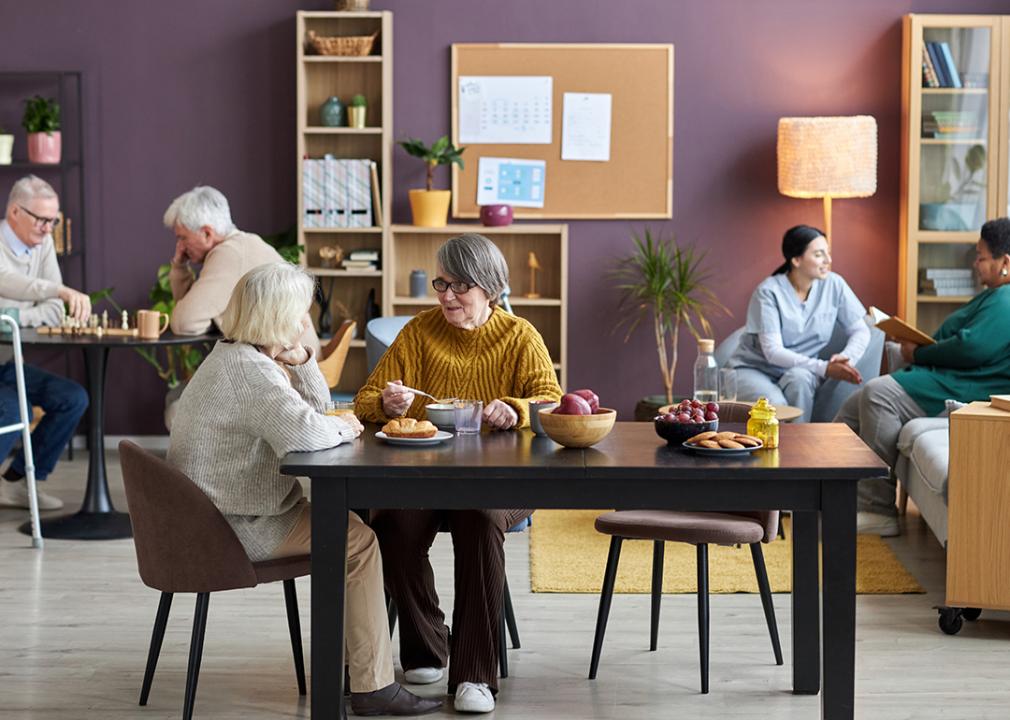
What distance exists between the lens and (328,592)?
2926 mm

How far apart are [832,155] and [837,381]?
3.68ft

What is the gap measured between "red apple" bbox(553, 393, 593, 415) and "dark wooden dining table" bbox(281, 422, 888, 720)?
86mm

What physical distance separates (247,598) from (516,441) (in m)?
1.57

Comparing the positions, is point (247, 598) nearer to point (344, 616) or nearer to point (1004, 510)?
point (344, 616)

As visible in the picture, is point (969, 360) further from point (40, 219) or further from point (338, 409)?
point (40, 219)

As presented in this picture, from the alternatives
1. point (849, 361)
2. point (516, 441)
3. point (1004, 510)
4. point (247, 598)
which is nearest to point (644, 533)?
point (516, 441)

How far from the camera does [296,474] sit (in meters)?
2.80

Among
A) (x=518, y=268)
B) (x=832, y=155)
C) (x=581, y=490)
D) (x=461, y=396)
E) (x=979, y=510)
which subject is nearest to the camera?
(x=581, y=490)

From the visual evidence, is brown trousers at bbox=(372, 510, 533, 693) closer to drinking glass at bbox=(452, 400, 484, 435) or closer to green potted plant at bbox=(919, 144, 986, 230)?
drinking glass at bbox=(452, 400, 484, 435)

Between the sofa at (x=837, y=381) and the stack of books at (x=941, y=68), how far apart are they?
1.24 meters

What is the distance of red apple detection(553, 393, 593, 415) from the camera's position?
2.99m

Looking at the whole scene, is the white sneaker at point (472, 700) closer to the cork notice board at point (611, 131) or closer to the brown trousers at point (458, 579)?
the brown trousers at point (458, 579)

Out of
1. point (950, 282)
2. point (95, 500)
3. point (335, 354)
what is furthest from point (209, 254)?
point (950, 282)

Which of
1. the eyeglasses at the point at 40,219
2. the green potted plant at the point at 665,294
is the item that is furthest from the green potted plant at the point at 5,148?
the green potted plant at the point at 665,294
